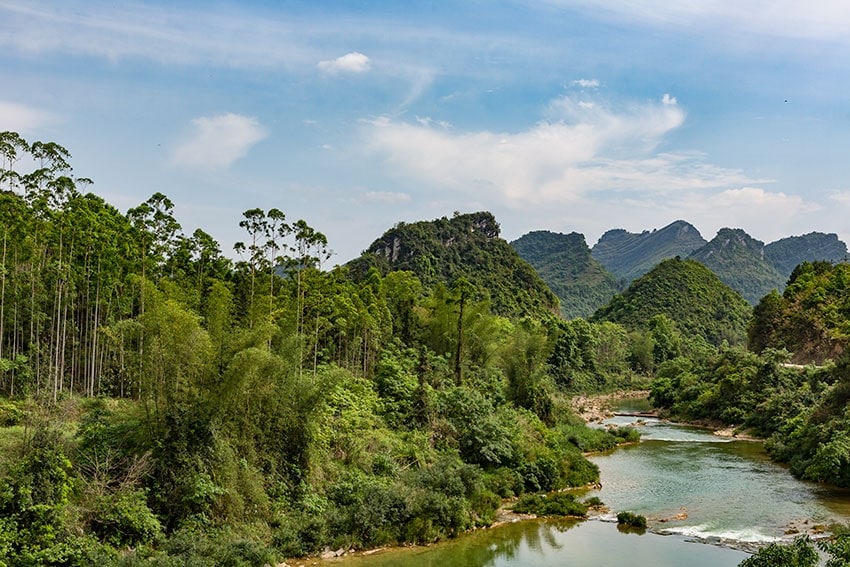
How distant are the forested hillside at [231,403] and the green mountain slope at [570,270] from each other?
330 feet

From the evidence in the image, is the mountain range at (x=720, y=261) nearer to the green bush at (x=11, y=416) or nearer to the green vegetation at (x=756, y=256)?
the green vegetation at (x=756, y=256)

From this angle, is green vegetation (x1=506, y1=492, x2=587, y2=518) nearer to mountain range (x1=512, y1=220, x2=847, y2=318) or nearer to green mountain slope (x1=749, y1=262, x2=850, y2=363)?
green mountain slope (x1=749, y1=262, x2=850, y2=363)

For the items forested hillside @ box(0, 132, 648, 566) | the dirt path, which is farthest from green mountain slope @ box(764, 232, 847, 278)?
forested hillside @ box(0, 132, 648, 566)

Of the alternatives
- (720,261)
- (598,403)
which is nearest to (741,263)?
(720,261)

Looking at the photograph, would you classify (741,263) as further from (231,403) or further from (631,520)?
(231,403)

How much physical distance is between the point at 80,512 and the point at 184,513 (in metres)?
2.46

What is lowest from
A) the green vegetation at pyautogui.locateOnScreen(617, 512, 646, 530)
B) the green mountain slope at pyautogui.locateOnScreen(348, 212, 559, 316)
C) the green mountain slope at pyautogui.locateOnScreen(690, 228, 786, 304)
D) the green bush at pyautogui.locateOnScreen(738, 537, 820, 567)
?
the green vegetation at pyautogui.locateOnScreen(617, 512, 646, 530)

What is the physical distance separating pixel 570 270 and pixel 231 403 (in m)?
147

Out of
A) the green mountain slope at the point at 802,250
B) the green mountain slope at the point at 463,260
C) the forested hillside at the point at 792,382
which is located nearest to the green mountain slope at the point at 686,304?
the green mountain slope at the point at 463,260

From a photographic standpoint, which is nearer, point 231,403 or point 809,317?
point 231,403

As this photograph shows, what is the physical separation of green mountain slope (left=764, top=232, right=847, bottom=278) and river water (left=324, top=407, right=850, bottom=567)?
172303 millimetres

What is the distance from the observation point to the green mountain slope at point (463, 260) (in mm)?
77812

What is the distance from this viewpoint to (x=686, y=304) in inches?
3802

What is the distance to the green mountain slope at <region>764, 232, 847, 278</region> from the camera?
185 meters
